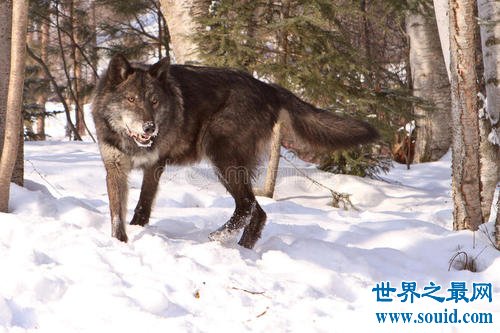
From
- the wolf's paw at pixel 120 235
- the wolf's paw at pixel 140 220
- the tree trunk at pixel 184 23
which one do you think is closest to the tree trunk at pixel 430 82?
the tree trunk at pixel 184 23

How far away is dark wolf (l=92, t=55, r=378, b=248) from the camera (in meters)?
4.96

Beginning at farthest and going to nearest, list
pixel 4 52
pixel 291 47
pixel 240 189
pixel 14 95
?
pixel 291 47 < pixel 240 189 < pixel 4 52 < pixel 14 95

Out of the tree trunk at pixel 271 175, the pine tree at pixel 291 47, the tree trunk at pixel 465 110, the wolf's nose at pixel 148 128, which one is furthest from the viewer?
the tree trunk at pixel 271 175

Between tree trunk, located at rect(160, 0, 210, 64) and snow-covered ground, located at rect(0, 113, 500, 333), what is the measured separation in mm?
3466

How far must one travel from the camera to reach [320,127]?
558cm

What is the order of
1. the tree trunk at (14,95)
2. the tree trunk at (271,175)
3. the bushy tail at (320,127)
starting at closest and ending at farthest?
1. the tree trunk at (14,95)
2. the bushy tail at (320,127)
3. the tree trunk at (271,175)

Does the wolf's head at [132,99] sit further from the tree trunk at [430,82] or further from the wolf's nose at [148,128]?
the tree trunk at [430,82]

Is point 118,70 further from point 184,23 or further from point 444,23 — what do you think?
point 184,23

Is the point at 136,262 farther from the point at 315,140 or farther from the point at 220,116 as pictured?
the point at 315,140

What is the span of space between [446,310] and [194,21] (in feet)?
21.6

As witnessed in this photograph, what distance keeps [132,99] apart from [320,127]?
6.07 ft

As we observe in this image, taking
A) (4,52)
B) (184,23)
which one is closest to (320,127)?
(4,52)

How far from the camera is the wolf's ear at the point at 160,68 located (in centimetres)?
504

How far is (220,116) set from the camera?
5.25m
